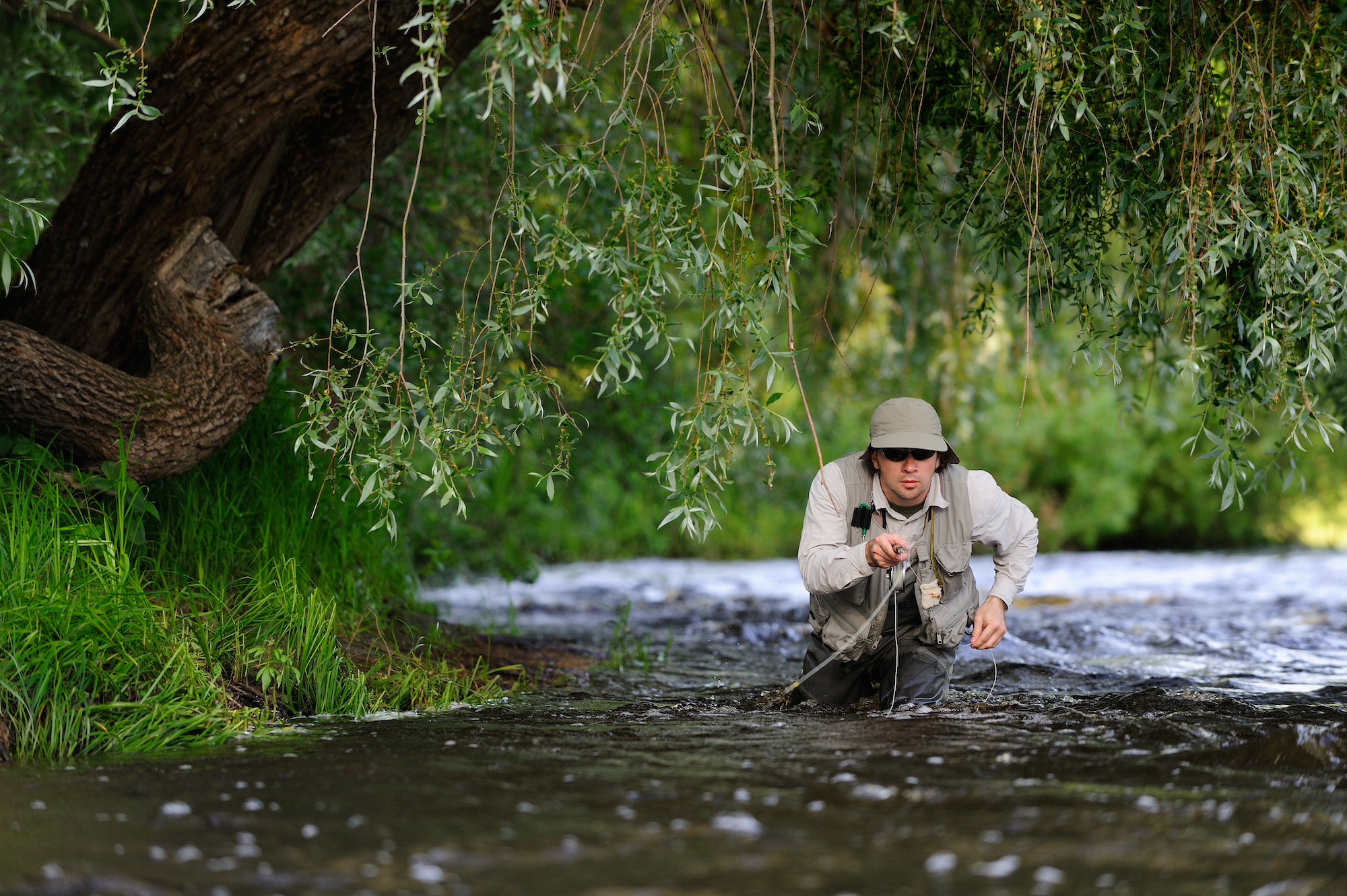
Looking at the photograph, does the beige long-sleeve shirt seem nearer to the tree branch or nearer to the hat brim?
the hat brim

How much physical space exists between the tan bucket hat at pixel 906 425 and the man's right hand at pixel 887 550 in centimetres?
55

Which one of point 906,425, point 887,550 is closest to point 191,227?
point 906,425

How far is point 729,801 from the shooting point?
330cm

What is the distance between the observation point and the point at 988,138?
525 centimetres

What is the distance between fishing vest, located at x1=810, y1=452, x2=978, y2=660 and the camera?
16.4 ft

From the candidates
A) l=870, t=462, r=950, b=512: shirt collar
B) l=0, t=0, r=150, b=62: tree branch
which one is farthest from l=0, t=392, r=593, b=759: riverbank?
l=0, t=0, r=150, b=62: tree branch

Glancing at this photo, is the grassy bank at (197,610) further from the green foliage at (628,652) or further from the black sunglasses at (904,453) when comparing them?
the black sunglasses at (904,453)

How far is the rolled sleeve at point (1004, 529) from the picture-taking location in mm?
5078

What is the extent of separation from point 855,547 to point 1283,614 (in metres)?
7.14

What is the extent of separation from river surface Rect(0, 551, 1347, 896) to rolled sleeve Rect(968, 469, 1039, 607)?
0.58 metres

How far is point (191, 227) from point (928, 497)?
354 cm

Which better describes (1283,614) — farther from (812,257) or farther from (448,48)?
(448,48)

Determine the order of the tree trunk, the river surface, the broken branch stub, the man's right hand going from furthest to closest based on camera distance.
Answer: the tree trunk → the broken branch stub → the man's right hand → the river surface

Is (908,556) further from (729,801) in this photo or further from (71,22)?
(71,22)
